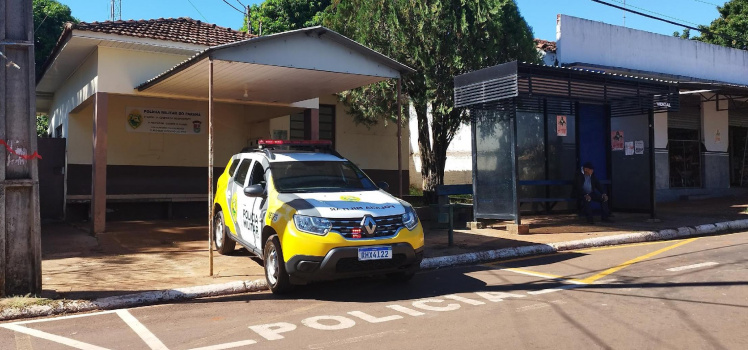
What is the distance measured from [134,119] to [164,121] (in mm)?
788

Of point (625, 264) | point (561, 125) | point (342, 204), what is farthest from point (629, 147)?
point (342, 204)

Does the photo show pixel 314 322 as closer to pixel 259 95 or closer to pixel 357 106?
pixel 259 95

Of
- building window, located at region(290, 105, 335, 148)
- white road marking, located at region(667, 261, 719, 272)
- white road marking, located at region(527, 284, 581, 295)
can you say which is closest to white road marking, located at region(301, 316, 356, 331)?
white road marking, located at region(527, 284, 581, 295)

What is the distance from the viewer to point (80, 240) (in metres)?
11.7

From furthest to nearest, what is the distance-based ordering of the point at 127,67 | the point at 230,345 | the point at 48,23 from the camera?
the point at 48,23
the point at 127,67
the point at 230,345

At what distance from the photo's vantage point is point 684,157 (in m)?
20.9

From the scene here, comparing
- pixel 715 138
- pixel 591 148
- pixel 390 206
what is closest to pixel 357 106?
pixel 591 148

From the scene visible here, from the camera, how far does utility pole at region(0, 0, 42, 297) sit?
22.4 ft

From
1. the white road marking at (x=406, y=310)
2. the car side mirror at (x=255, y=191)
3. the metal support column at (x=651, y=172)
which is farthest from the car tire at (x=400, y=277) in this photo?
the metal support column at (x=651, y=172)

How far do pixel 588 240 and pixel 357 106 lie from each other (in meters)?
8.37

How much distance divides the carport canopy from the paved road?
406 cm

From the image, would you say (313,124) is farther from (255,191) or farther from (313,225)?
(313,225)

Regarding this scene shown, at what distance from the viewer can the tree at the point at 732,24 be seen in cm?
3171

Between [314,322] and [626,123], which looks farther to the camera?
[626,123]
